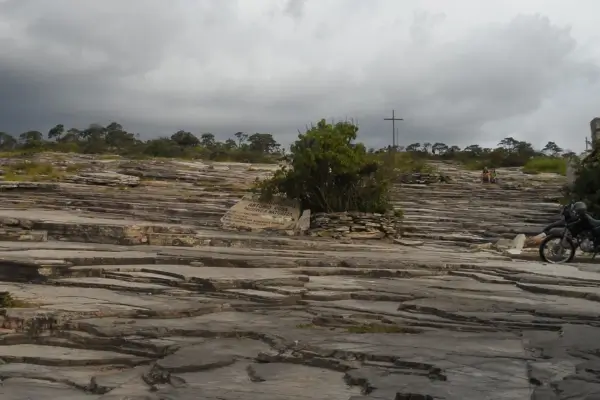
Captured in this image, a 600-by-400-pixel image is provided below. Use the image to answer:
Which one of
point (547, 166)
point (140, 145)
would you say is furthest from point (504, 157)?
point (140, 145)

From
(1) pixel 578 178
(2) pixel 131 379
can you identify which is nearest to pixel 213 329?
(2) pixel 131 379

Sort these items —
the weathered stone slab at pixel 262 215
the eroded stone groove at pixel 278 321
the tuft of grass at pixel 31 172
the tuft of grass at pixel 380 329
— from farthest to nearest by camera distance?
the tuft of grass at pixel 31 172 < the weathered stone slab at pixel 262 215 < the tuft of grass at pixel 380 329 < the eroded stone groove at pixel 278 321

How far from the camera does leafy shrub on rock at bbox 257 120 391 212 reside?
2056 cm

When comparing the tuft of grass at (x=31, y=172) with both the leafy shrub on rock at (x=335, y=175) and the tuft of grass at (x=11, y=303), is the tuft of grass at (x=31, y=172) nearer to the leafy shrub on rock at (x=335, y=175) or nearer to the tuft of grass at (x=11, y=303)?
the leafy shrub on rock at (x=335, y=175)

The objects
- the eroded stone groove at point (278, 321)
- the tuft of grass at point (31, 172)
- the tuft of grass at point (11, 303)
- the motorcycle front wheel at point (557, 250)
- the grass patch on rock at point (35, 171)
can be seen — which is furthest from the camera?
the grass patch on rock at point (35, 171)

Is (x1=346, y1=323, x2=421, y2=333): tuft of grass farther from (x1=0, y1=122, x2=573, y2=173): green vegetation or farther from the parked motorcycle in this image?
(x1=0, y1=122, x2=573, y2=173): green vegetation

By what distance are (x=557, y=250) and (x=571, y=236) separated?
1.55ft

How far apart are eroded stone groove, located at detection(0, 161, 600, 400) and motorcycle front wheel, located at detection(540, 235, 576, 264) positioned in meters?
0.82

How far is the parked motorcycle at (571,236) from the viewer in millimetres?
13656

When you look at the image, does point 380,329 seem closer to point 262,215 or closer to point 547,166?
point 262,215

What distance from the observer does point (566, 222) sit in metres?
14.0

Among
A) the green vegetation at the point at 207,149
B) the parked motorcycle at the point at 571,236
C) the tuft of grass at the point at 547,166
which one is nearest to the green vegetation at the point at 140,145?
the green vegetation at the point at 207,149

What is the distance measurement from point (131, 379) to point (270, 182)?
646 inches

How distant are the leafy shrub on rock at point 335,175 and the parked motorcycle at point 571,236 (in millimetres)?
7537
